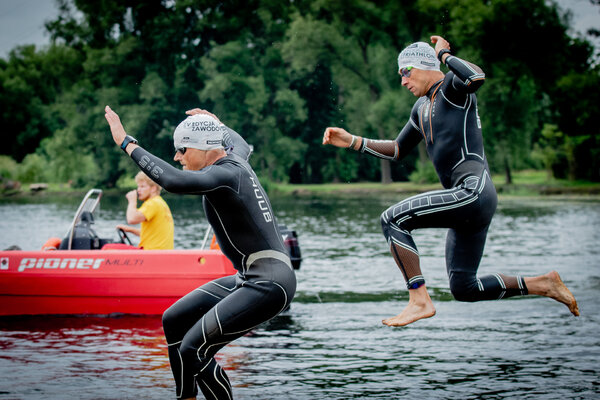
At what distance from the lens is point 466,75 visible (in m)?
5.89

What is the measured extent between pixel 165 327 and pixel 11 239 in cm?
2157

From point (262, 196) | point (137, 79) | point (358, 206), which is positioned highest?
point (137, 79)

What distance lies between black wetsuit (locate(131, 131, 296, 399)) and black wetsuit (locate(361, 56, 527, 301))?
1.02 meters

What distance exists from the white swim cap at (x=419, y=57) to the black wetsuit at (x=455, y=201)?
0.58 ft

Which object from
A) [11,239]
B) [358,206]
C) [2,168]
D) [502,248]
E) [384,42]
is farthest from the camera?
[2,168]

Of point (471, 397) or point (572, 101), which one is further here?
point (572, 101)

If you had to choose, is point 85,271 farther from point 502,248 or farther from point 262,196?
point 502,248

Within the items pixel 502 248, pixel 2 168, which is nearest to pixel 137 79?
pixel 2 168

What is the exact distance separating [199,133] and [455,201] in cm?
193

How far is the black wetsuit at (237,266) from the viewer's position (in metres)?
5.48

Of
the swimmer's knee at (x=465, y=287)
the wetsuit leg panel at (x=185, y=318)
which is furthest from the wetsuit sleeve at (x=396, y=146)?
the wetsuit leg panel at (x=185, y=318)

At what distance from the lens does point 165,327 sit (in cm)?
584

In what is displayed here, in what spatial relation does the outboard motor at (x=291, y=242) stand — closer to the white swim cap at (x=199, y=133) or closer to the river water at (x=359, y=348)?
the river water at (x=359, y=348)

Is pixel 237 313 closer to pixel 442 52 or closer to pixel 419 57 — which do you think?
pixel 419 57
